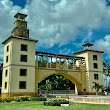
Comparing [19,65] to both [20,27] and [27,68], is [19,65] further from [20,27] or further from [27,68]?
[20,27]

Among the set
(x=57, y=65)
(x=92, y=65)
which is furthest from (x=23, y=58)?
(x=92, y=65)

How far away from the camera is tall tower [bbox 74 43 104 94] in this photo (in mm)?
50219

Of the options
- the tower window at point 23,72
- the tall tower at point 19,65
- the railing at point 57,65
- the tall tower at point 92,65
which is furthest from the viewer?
the tall tower at point 92,65

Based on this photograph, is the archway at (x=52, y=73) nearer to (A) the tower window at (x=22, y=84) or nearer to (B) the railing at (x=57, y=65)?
(B) the railing at (x=57, y=65)

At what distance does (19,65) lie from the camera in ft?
130

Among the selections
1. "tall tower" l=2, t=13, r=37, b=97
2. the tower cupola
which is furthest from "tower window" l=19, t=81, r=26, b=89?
the tower cupola

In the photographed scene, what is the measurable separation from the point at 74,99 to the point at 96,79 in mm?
19680

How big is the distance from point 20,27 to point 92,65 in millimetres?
20264

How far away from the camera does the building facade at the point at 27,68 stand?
3903 centimetres

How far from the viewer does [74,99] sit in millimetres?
33250

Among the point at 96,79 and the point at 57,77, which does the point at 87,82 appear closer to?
the point at 96,79

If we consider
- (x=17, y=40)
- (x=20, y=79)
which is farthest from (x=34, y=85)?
(x=17, y=40)

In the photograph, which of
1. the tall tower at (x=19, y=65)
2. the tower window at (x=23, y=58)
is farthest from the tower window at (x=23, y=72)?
the tower window at (x=23, y=58)

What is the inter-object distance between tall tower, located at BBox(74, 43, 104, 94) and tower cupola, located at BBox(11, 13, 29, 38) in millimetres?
16425
